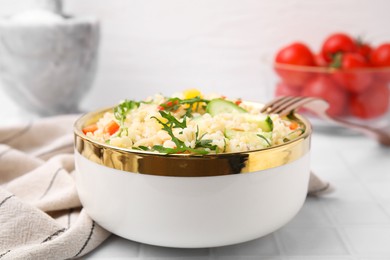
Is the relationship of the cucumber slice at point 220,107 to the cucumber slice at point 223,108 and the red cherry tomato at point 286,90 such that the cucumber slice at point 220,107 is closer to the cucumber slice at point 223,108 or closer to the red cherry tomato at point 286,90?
the cucumber slice at point 223,108

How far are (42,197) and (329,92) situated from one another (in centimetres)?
106

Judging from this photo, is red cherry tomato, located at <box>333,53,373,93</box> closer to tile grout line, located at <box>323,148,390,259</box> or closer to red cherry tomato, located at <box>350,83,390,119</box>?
red cherry tomato, located at <box>350,83,390,119</box>

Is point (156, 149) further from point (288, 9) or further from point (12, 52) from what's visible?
point (288, 9)

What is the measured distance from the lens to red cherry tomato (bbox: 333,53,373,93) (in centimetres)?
188

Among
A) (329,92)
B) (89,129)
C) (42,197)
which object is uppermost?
(89,129)

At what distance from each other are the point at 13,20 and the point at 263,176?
1.43 m

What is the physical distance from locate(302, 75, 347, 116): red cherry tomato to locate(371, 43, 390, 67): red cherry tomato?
171mm

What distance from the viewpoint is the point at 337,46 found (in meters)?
1.99

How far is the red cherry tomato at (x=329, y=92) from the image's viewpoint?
191 centimetres

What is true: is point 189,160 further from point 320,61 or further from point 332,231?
point 320,61

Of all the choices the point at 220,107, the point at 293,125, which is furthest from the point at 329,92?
the point at 220,107

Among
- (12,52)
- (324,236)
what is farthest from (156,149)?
(12,52)

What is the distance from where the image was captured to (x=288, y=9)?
231cm

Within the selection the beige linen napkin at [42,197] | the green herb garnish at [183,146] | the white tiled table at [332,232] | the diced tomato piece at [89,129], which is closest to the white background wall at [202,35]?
the beige linen napkin at [42,197]
